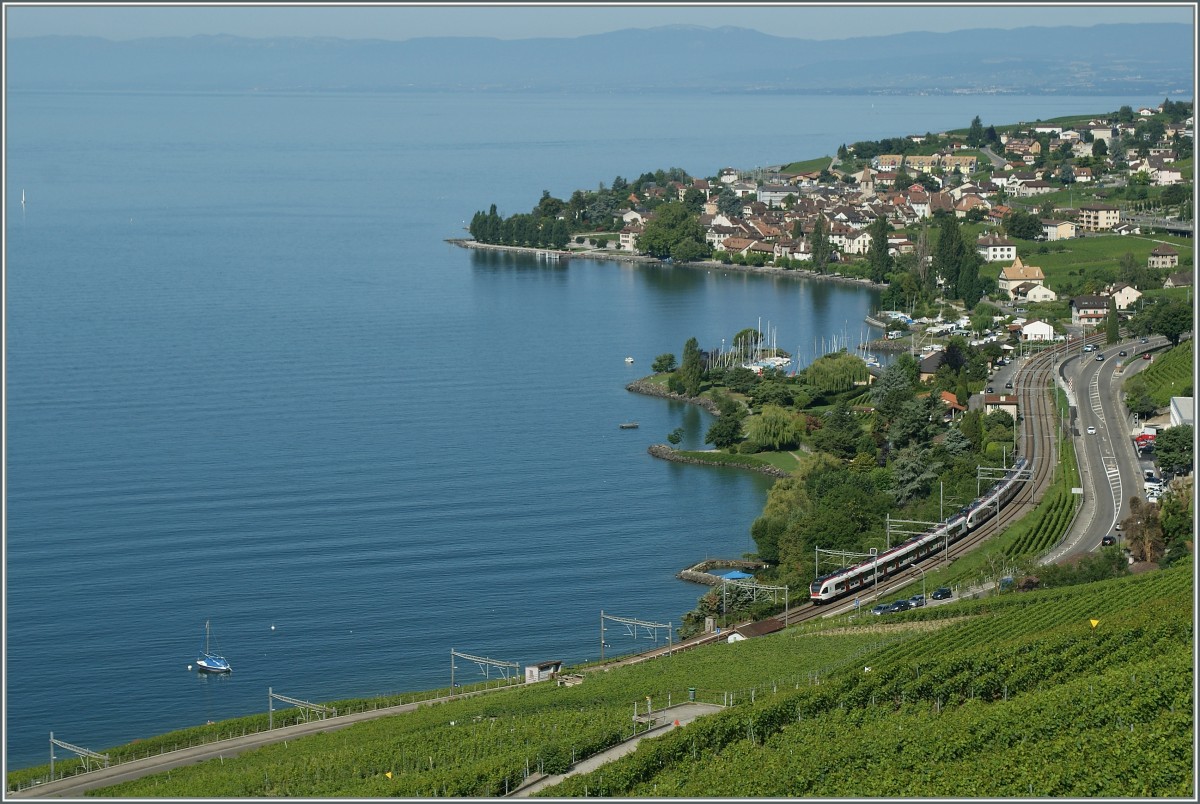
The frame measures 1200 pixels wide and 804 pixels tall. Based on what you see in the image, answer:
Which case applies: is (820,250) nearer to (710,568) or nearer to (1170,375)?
(1170,375)

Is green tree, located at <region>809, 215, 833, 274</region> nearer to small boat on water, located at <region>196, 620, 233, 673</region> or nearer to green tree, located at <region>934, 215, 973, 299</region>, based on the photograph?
green tree, located at <region>934, 215, 973, 299</region>

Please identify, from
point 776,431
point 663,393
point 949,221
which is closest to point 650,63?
point 949,221

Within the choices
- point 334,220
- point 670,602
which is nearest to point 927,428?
point 670,602

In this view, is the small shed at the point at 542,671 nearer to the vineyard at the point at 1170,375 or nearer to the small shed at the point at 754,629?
the small shed at the point at 754,629

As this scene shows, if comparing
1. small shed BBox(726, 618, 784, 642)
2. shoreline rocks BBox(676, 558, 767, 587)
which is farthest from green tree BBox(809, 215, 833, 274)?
small shed BBox(726, 618, 784, 642)

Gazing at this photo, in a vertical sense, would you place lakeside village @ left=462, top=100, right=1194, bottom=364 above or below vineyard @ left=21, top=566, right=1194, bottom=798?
above

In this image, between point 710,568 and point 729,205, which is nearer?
point 710,568

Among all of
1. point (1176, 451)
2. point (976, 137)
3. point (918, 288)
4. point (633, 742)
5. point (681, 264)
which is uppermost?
point (976, 137)

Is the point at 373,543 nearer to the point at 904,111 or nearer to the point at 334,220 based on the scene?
the point at 334,220
